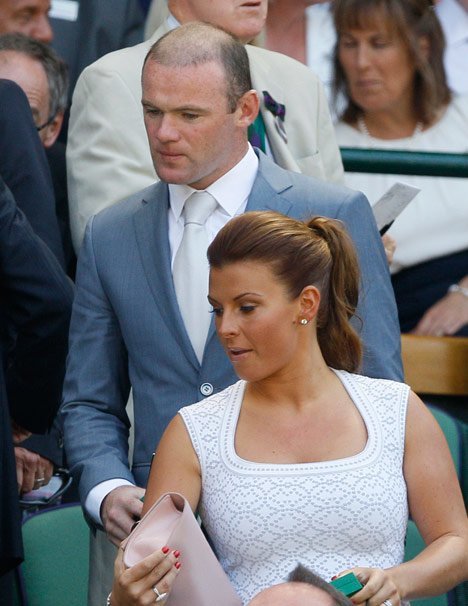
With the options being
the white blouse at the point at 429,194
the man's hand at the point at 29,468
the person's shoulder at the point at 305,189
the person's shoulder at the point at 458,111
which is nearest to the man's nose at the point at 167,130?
the person's shoulder at the point at 305,189

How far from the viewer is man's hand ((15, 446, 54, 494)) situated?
4207 millimetres

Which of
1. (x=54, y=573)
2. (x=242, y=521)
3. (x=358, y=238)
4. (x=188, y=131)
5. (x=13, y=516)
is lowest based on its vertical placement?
(x=54, y=573)

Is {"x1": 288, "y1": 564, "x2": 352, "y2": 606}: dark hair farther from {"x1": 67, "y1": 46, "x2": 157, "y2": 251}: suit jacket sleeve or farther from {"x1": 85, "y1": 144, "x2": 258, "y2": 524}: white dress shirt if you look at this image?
{"x1": 67, "y1": 46, "x2": 157, "y2": 251}: suit jacket sleeve

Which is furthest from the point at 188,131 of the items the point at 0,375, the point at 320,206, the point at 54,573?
the point at 54,573

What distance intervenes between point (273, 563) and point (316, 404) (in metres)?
0.35

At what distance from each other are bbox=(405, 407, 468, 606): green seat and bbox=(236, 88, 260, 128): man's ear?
120cm

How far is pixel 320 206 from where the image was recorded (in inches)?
143

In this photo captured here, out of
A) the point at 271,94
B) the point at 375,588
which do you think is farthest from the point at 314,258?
the point at 271,94

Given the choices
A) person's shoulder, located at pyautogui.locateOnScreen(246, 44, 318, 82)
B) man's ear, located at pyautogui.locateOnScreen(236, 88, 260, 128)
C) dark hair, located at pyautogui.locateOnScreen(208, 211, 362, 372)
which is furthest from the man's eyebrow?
person's shoulder, located at pyautogui.locateOnScreen(246, 44, 318, 82)

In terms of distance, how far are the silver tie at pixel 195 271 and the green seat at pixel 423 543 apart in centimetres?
93

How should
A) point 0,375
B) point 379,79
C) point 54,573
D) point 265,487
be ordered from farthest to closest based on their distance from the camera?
point 379,79, point 54,573, point 0,375, point 265,487

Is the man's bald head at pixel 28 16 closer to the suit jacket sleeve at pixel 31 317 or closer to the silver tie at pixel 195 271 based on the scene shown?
the suit jacket sleeve at pixel 31 317

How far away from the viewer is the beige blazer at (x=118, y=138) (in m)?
4.40

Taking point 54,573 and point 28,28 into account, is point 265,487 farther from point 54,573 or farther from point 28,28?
point 28,28
